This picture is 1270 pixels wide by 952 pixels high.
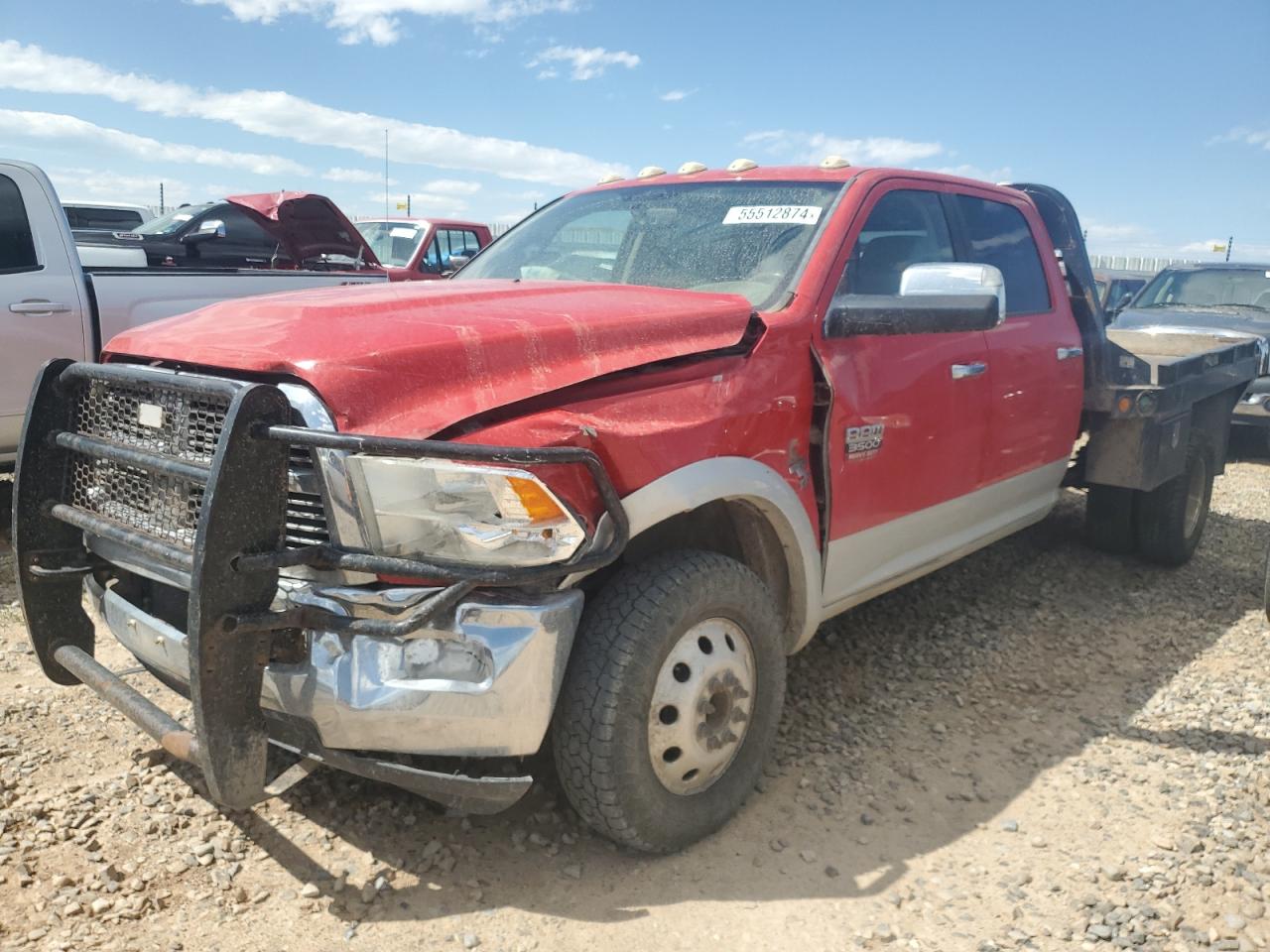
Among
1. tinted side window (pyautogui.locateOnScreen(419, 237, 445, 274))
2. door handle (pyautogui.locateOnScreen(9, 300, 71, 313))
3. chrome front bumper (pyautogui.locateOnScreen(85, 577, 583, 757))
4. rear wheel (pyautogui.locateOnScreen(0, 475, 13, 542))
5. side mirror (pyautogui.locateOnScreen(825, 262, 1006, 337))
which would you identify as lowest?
rear wheel (pyautogui.locateOnScreen(0, 475, 13, 542))

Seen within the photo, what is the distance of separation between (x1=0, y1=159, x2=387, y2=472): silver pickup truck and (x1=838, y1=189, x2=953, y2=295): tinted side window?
10.3ft

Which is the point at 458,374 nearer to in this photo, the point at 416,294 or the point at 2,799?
the point at 416,294

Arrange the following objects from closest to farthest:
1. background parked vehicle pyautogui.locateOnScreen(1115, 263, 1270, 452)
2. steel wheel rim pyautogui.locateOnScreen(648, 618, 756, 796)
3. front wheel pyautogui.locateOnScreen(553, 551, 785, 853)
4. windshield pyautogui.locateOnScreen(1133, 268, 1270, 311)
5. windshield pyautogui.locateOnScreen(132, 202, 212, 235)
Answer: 1. front wheel pyautogui.locateOnScreen(553, 551, 785, 853)
2. steel wheel rim pyautogui.locateOnScreen(648, 618, 756, 796)
3. background parked vehicle pyautogui.locateOnScreen(1115, 263, 1270, 452)
4. windshield pyautogui.locateOnScreen(132, 202, 212, 235)
5. windshield pyautogui.locateOnScreen(1133, 268, 1270, 311)

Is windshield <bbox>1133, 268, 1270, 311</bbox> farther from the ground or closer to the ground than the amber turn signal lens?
farther from the ground

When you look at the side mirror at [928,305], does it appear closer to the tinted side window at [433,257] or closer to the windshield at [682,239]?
A: the windshield at [682,239]

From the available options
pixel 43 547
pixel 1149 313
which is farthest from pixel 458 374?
pixel 1149 313

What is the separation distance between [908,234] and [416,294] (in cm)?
186

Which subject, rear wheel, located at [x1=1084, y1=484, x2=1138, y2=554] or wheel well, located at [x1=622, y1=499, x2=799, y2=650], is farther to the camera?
rear wheel, located at [x1=1084, y1=484, x2=1138, y2=554]

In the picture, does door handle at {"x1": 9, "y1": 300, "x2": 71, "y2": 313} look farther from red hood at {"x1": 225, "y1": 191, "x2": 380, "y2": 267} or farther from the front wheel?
the front wheel

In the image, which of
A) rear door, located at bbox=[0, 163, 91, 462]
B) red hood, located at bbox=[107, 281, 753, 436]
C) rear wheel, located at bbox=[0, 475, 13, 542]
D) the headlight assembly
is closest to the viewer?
the headlight assembly

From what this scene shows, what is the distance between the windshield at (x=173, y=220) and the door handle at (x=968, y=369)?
7801 mm

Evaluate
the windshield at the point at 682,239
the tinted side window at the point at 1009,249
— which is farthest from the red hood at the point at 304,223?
the tinted side window at the point at 1009,249

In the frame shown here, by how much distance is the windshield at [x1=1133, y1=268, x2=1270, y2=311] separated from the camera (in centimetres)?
1005

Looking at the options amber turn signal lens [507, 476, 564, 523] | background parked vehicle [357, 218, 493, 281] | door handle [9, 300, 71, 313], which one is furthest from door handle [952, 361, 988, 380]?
background parked vehicle [357, 218, 493, 281]
